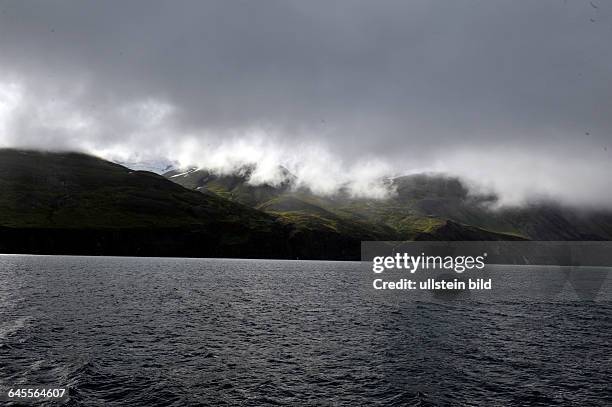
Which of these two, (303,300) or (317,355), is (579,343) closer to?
(317,355)

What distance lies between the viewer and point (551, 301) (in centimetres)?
11756

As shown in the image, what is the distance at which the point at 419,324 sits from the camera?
239 ft

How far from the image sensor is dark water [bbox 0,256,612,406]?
3656 centimetres

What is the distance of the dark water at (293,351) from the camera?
36.6 metres

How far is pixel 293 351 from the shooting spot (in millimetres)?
50531

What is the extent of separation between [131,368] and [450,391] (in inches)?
1169

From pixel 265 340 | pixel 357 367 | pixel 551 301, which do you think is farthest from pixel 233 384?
pixel 551 301

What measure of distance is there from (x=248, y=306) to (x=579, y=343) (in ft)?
185

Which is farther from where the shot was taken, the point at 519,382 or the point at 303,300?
the point at 303,300

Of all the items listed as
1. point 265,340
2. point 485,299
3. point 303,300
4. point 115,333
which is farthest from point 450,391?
point 485,299

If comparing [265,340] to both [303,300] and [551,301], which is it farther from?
[551,301]

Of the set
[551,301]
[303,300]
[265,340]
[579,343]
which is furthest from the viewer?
[551,301]

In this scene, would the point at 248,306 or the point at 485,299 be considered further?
the point at 485,299

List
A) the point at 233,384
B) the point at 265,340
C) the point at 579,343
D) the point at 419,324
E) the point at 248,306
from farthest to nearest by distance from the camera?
the point at 248,306
the point at 419,324
the point at 579,343
the point at 265,340
the point at 233,384
